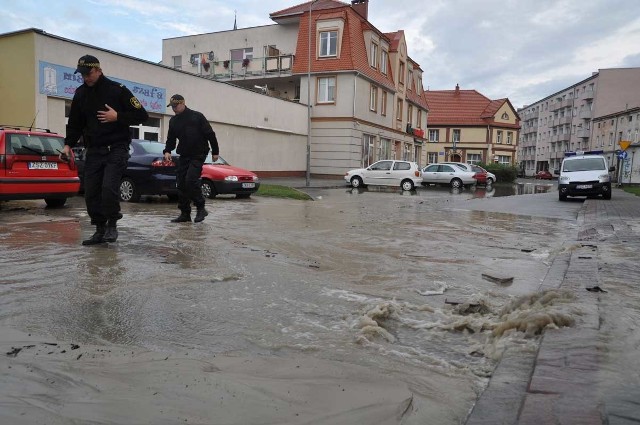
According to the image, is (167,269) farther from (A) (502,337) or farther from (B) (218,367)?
(A) (502,337)

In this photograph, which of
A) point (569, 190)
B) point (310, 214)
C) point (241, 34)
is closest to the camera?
point (310, 214)

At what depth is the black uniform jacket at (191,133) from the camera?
25.3 ft

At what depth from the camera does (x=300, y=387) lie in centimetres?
246

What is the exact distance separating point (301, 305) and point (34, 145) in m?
7.47

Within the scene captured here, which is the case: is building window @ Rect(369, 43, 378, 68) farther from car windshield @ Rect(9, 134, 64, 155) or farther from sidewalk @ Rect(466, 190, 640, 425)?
sidewalk @ Rect(466, 190, 640, 425)

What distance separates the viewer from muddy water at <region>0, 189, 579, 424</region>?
294 centimetres

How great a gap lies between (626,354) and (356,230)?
5.68 meters

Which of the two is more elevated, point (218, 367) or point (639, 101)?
point (639, 101)

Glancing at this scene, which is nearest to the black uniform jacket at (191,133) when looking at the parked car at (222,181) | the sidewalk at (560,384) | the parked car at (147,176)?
the parked car at (147,176)

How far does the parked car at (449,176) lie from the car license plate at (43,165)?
77.8 feet

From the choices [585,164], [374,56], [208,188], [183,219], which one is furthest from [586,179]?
[374,56]

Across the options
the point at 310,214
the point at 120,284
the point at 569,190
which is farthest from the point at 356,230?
the point at 569,190

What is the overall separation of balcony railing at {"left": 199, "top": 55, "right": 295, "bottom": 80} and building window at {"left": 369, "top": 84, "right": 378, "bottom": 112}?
6017mm

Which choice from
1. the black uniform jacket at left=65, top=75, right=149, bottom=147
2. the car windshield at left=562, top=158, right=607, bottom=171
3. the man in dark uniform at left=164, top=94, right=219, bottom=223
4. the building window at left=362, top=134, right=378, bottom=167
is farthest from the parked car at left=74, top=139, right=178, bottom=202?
the building window at left=362, top=134, right=378, bottom=167
